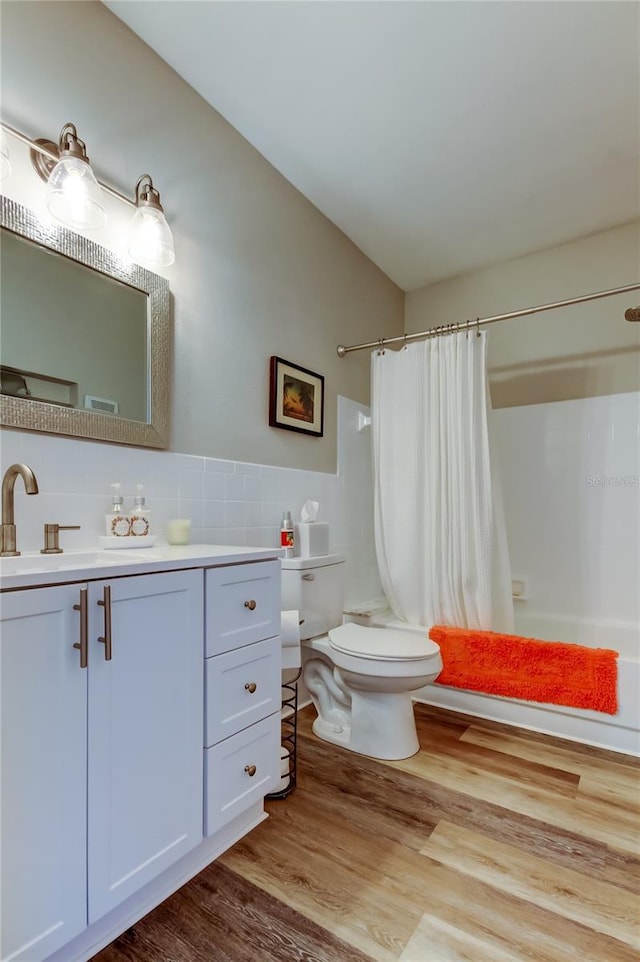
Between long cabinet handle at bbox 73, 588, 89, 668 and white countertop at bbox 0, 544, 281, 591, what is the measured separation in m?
0.04

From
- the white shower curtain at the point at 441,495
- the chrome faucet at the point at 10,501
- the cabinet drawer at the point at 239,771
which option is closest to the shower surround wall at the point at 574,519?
the white shower curtain at the point at 441,495

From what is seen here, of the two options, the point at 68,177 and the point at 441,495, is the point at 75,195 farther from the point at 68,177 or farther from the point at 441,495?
the point at 441,495

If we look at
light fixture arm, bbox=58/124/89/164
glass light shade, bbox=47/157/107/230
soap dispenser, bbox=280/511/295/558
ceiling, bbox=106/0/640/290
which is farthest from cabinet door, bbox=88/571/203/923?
ceiling, bbox=106/0/640/290

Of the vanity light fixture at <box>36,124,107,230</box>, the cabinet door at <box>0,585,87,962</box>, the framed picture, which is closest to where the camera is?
the cabinet door at <box>0,585,87,962</box>

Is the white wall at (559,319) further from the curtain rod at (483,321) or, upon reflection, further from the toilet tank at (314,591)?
the toilet tank at (314,591)

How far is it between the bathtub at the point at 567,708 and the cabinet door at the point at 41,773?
1676 millimetres

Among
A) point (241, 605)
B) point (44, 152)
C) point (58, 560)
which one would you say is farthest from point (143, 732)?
point (44, 152)

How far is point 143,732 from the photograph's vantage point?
39.3 inches

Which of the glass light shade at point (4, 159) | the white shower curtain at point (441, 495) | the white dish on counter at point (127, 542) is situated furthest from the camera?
the white shower curtain at point (441, 495)

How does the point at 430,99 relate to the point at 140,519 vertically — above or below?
above

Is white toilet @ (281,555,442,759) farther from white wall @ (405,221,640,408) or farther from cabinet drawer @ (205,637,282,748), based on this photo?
white wall @ (405,221,640,408)

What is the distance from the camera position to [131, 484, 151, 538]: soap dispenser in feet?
4.58

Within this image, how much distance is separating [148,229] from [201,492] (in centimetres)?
88

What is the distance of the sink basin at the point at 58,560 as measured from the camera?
3.51ft
